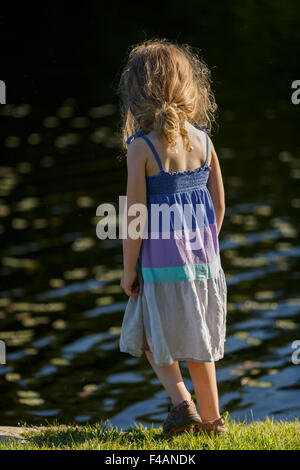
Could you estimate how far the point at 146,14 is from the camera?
18.4 m

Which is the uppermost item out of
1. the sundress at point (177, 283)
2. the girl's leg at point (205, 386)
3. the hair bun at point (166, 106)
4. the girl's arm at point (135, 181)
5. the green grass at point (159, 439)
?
the hair bun at point (166, 106)

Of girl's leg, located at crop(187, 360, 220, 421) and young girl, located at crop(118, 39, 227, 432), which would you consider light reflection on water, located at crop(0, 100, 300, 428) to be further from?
young girl, located at crop(118, 39, 227, 432)

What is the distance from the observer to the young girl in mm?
3352

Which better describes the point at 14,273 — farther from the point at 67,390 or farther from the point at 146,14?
the point at 146,14

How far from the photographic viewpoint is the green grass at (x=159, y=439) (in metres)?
3.35

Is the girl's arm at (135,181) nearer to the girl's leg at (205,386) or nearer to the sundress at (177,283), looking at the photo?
the sundress at (177,283)

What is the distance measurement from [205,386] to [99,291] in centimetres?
A: 338

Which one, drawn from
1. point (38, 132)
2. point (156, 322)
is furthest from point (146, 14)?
point (156, 322)

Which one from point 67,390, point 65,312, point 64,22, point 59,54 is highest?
point 64,22

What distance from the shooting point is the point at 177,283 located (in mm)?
3381

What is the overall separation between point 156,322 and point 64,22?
1549cm

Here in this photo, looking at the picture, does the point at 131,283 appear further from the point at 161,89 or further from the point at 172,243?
the point at 161,89

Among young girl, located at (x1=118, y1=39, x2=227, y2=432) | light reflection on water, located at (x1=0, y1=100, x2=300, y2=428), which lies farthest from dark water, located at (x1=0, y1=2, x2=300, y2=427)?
young girl, located at (x1=118, y1=39, x2=227, y2=432)

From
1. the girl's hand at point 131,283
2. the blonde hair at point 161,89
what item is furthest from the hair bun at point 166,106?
the girl's hand at point 131,283
